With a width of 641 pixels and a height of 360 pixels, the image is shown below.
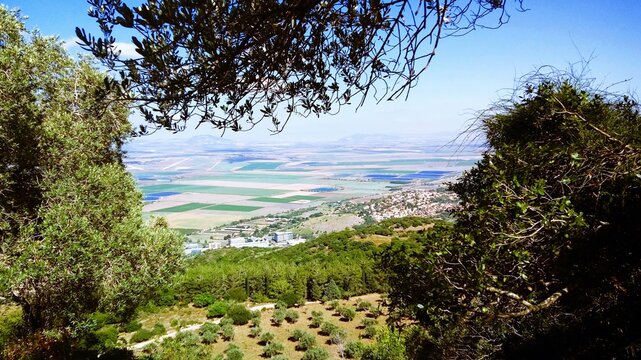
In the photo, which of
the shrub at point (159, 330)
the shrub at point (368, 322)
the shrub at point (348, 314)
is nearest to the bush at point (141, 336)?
the shrub at point (159, 330)

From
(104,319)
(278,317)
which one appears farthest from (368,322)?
(104,319)

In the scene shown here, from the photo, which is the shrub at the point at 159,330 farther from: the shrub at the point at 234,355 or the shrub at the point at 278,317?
the shrub at the point at 278,317

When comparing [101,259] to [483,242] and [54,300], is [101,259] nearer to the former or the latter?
[54,300]

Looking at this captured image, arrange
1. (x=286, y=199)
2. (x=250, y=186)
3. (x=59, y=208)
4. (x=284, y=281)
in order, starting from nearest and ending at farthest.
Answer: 1. (x=59, y=208)
2. (x=284, y=281)
3. (x=286, y=199)
4. (x=250, y=186)

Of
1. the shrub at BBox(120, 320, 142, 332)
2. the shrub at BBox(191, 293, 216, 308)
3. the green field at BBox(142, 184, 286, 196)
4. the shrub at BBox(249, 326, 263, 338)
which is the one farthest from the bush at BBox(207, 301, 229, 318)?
the green field at BBox(142, 184, 286, 196)

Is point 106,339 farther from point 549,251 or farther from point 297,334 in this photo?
point 549,251

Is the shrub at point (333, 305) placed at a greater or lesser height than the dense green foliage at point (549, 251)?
lesser
